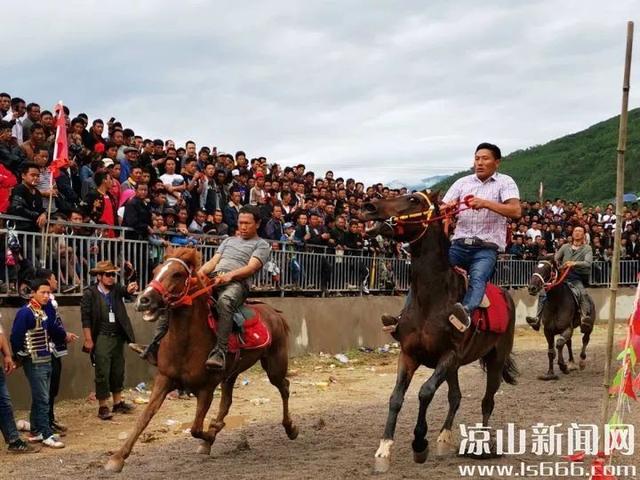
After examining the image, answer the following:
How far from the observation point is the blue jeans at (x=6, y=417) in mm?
8961

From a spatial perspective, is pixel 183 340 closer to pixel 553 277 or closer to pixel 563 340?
pixel 553 277

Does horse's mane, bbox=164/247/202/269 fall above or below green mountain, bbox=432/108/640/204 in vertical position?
below

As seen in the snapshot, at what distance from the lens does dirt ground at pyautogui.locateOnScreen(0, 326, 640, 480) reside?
8.19 metres

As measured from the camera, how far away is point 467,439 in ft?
28.7

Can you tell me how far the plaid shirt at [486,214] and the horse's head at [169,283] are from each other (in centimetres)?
275

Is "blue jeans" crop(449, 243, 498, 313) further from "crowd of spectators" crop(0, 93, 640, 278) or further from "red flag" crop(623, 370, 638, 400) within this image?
"red flag" crop(623, 370, 638, 400)

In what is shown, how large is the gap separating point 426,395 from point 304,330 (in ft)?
32.3

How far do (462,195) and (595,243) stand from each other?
20.9 meters

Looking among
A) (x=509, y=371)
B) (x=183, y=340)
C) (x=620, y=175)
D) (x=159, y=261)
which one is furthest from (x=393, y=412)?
(x=159, y=261)

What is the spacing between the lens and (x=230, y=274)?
345 inches

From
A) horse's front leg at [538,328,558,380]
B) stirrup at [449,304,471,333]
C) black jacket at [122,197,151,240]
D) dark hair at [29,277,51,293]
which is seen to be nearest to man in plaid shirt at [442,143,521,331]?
stirrup at [449,304,471,333]

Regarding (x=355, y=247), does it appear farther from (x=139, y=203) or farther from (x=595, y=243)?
(x=595, y=243)

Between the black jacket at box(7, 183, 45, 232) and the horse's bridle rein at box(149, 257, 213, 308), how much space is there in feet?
13.0

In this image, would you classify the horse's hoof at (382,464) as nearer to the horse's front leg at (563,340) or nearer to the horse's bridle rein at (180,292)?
the horse's bridle rein at (180,292)
